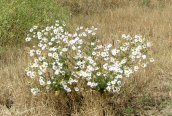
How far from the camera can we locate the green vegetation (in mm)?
7242

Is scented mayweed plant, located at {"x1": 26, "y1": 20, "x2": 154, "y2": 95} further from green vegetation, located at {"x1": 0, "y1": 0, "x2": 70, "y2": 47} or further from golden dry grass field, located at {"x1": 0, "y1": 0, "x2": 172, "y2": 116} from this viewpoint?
green vegetation, located at {"x1": 0, "y1": 0, "x2": 70, "y2": 47}

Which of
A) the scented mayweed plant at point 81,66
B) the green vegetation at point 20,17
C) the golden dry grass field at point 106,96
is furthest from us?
the green vegetation at point 20,17

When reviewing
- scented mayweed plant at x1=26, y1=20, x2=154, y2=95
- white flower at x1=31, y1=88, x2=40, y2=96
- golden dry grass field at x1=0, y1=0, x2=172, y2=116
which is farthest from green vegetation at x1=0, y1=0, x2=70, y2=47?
white flower at x1=31, y1=88, x2=40, y2=96

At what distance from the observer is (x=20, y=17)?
24.4 ft

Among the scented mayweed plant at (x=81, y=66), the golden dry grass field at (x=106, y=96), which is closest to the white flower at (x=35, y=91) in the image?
the scented mayweed plant at (x=81, y=66)

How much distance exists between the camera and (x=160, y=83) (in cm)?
549

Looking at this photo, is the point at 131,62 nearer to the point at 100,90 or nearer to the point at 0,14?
the point at 100,90

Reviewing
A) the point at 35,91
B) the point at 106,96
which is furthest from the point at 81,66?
the point at 35,91

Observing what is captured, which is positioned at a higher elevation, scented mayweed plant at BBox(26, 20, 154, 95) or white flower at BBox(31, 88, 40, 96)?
scented mayweed plant at BBox(26, 20, 154, 95)

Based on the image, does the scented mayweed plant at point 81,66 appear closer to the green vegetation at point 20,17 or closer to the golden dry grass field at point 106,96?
the golden dry grass field at point 106,96

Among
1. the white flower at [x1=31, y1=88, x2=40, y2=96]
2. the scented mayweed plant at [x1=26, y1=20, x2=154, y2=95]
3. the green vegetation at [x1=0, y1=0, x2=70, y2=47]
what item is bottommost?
the white flower at [x1=31, y1=88, x2=40, y2=96]

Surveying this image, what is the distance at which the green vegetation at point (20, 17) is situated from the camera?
724cm

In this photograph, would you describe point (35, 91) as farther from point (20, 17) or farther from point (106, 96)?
point (20, 17)

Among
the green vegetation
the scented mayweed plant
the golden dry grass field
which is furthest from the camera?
the green vegetation
